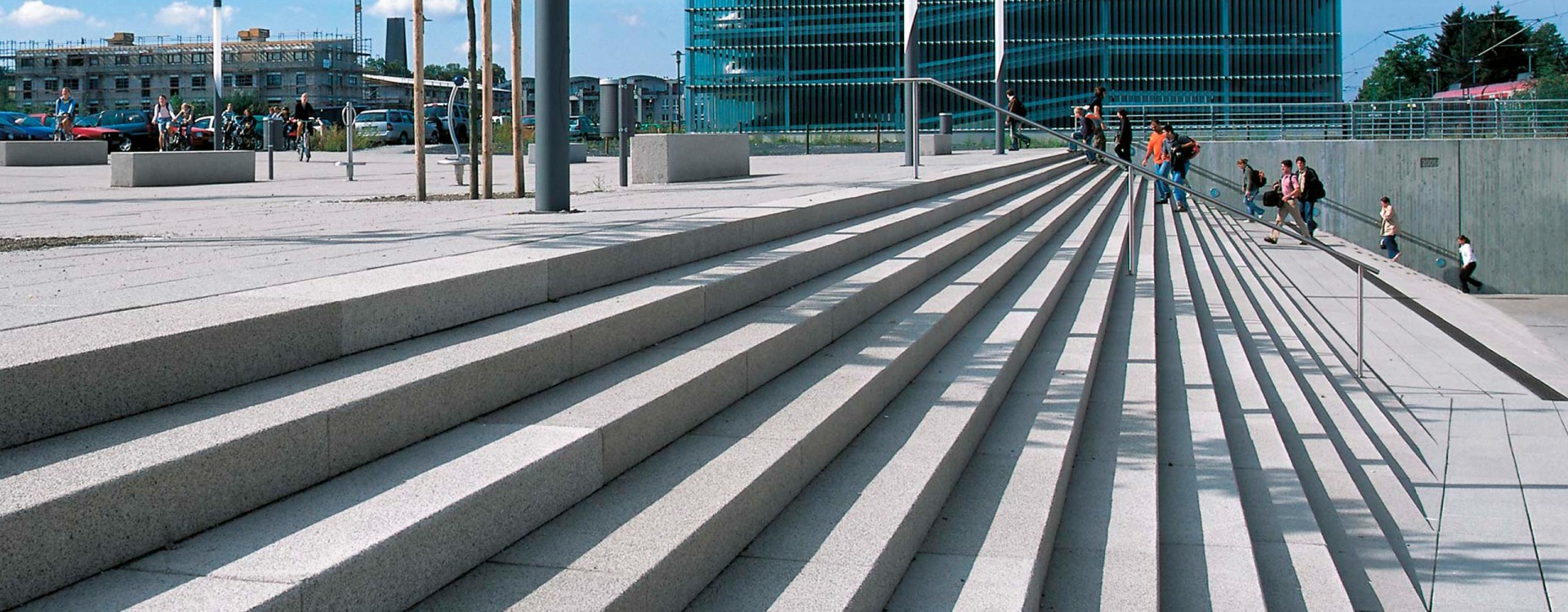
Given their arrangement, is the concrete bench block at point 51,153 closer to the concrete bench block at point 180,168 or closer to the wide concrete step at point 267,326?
the concrete bench block at point 180,168

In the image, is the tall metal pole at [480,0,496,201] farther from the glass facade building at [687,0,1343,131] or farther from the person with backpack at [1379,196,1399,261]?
the glass facade building at [687,0,1343,131]

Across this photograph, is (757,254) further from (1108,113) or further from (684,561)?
(1108,113)

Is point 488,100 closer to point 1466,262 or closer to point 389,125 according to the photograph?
point 1466,262

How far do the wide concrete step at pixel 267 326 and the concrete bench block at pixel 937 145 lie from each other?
1985 cm

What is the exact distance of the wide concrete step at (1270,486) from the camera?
17.7ft

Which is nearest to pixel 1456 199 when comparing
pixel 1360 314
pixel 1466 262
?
pixel 1466 262

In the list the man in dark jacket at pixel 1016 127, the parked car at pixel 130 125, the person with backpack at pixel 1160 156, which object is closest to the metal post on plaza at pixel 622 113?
the person with backpack at pixel 1160 156

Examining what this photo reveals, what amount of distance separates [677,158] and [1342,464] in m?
9.06

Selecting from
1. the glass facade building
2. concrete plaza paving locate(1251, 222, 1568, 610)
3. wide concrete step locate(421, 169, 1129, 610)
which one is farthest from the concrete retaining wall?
the glass facade building

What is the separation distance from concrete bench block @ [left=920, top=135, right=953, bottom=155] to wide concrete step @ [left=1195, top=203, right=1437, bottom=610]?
1198cm

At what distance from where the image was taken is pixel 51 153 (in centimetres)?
2686

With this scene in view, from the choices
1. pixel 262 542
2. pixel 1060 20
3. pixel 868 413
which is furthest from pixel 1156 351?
pixel 1060 20

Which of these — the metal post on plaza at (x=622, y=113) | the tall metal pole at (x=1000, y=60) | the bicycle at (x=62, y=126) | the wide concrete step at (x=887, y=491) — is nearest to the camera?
the wide concrete step at (x=887, y=491)

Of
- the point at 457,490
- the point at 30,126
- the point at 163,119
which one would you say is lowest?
the point at 457,490
